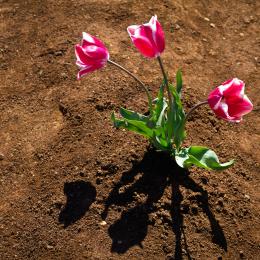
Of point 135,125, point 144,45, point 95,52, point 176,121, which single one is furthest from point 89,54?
point 176,121

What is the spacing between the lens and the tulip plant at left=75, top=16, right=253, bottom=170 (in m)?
1.95

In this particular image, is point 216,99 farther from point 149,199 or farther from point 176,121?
point 149,199

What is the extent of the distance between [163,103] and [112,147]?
41 cm

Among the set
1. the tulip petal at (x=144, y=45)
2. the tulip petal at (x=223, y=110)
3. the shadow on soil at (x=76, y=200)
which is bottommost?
the shadow on soil at (x=76, y=200)

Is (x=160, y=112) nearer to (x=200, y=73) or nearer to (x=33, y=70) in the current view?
(x=200, y=73)

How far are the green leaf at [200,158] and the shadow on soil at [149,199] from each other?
20 cm

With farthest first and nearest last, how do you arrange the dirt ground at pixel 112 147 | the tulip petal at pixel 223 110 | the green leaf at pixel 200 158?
the dirt ground at pixel 112 147
the green leaf at pixel 200 158
the tulip petal at pixel 223 110

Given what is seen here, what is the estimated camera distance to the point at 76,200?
97.1 inches

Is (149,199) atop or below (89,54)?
below

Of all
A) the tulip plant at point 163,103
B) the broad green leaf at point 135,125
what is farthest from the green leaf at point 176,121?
the broad green leaf at point 135,125

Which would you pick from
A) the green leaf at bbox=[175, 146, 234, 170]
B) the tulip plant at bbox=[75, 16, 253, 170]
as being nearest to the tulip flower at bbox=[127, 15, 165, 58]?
the tulip plant at bbox=[75, 16, 253, 170]

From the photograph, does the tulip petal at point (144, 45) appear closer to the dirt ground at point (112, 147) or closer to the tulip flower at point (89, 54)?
the tulip flower at point (89, 54)

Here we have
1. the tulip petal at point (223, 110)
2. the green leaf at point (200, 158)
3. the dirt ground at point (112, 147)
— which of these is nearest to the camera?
the tulip petal at point (223, 110)

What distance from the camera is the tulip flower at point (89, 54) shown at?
6.66 feet
